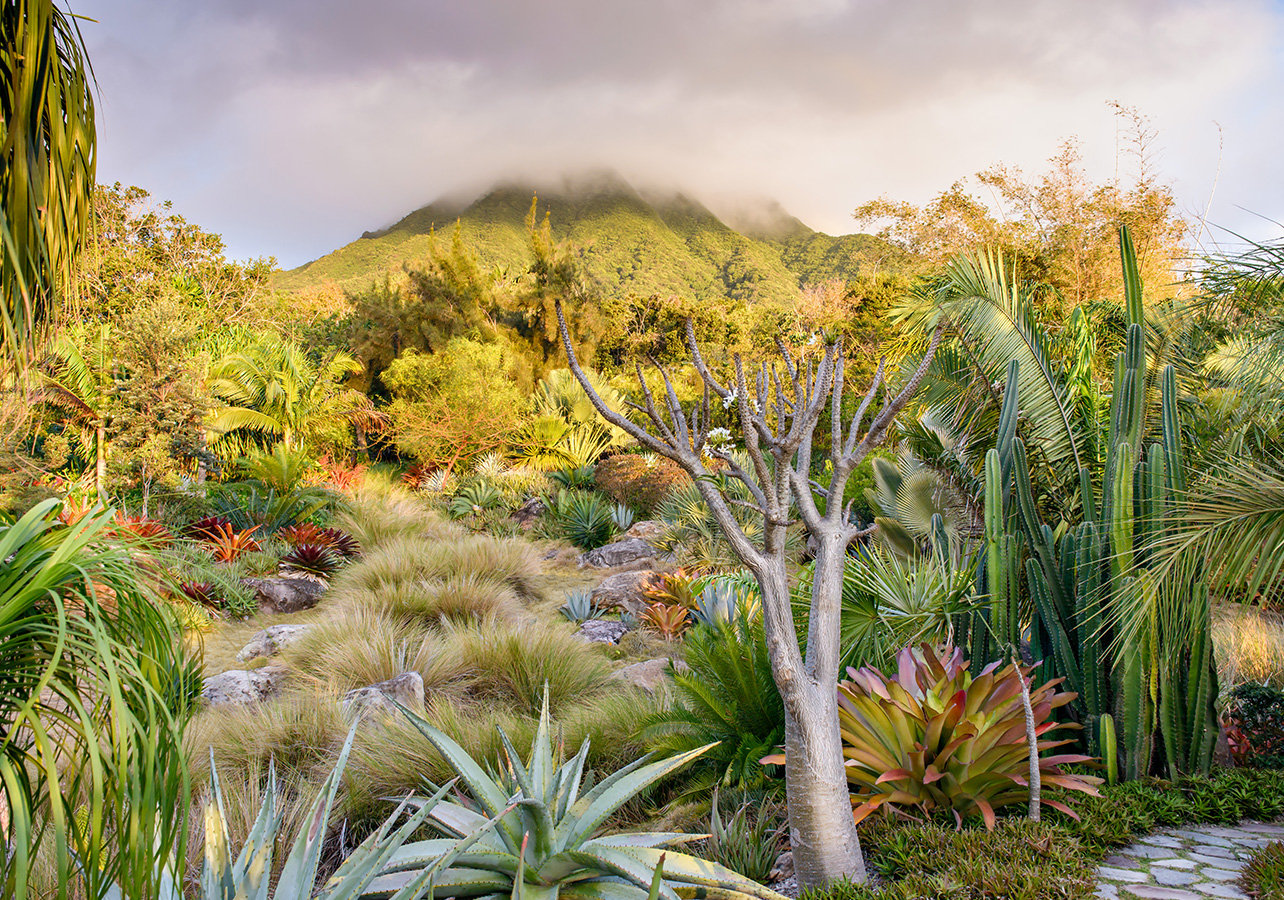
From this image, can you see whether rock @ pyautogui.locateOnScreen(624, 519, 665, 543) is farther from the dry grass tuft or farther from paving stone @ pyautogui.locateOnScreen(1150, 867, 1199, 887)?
paving stone @ pyautogui.locateOnScreen(1150, 867, 1199, 887)

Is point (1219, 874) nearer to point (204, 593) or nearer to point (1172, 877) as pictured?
Answer: point (1172, 877)

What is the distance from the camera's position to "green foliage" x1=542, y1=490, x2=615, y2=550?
12.5 meters

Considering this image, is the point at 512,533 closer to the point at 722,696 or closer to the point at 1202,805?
the point at 722,696

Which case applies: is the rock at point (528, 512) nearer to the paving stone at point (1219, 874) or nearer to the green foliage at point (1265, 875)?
the paving stone at point (1219, 874)

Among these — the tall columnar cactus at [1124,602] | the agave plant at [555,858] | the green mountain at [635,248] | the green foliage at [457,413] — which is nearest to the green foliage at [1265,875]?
the tall columnar cactus at [1124,602]

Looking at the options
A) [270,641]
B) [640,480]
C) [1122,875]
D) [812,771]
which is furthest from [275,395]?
[1122,875]

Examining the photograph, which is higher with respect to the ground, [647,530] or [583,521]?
[583,521]

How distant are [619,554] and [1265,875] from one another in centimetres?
929

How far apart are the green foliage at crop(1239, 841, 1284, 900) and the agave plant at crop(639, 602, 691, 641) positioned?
5.25m

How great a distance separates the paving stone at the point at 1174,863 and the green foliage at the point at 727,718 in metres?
1.53

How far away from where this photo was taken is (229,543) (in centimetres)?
941

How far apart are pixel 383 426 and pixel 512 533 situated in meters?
6.36

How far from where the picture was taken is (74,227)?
2.10 metres

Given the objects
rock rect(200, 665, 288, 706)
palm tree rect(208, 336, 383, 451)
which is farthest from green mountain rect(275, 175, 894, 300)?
rock rect(200, 665, 288, 706)
